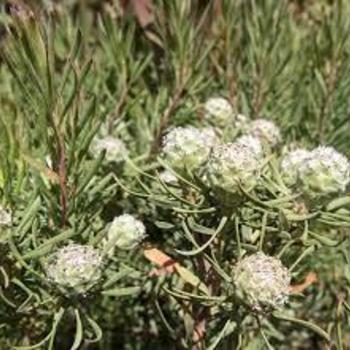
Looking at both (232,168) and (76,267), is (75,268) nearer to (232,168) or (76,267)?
(76,267)

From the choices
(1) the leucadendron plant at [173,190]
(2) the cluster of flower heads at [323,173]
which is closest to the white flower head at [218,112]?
(1) the leucadendron plant at [173,190]

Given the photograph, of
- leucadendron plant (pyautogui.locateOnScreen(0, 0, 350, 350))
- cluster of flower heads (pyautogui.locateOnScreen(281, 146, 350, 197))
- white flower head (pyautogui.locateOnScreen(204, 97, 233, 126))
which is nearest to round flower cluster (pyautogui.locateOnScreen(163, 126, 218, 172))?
leucadendron plant (pyautogui.locateOnScreen(0, 0, 350, 350))

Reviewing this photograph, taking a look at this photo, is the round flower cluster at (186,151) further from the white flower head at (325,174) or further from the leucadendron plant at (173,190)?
the white flower head at (325,174)

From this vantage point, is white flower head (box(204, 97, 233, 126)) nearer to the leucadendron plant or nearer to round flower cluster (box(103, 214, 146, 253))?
the leucadendron plant

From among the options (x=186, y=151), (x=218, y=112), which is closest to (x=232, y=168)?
(x=186, y=151)

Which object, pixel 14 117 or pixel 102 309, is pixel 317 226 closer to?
pixel 102 309
